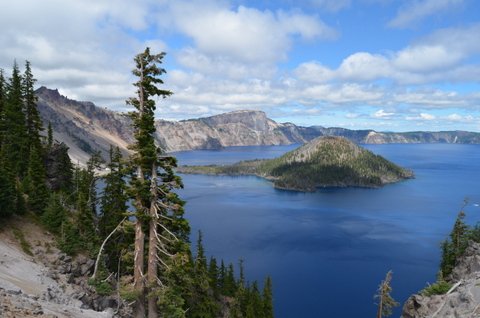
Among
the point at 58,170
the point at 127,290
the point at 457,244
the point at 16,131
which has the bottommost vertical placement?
the point at 457,244

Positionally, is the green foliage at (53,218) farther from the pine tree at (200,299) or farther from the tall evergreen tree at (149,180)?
the tall evergreen tree at (149,180)

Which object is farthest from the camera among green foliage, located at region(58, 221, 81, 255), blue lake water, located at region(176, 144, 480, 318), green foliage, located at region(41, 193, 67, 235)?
blue lake water, located at region(176, 144, 480, 318)

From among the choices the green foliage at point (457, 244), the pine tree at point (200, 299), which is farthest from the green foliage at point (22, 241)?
the green foliage at point (457, 244)

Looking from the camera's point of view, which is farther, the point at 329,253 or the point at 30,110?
the point at 329,253

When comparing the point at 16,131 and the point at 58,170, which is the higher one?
the point at 16,131

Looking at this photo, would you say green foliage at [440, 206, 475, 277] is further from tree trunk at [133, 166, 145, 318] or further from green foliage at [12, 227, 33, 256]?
green foliage at [12, 227, 33, 256]

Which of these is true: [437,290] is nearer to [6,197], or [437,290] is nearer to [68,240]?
[68,240]

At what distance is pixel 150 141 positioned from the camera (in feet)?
65.0

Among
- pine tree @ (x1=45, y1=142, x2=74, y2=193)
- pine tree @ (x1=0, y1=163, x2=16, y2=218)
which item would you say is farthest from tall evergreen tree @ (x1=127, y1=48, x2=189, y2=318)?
pine tree @ (x1=45, y1=142, x2=74, y2=193)

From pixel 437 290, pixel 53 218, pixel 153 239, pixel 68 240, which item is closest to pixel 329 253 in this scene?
pixel 437 290

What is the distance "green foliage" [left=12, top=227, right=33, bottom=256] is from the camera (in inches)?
1550

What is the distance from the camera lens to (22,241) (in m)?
40.8

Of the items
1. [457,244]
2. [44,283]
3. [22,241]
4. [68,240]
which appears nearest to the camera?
[44,283]

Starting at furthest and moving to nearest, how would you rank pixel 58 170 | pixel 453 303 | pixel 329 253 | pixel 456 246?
pixel 329 253 < pixel 456 246 < pixel 58 170 < pixel 453 303
